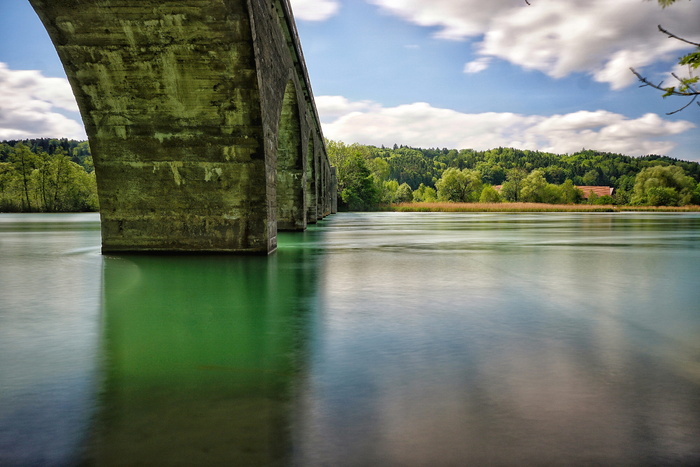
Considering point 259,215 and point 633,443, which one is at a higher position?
point 259,215

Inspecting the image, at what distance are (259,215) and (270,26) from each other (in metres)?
3.67

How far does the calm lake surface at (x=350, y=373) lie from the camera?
209 cm

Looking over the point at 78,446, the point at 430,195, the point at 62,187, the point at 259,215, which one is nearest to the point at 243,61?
the point at 259,215

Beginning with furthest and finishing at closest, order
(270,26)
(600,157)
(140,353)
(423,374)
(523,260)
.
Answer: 1. (600,157)
2. (270,26)
3. (523,260)
4. (140,353)
5. (423,374)

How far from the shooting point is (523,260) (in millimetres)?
9266

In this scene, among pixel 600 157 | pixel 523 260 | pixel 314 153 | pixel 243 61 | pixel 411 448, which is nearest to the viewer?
pixel 411 448

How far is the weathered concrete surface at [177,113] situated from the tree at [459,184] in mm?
72722

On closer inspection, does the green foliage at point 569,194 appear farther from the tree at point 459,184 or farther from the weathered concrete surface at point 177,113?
the weathered concrete surface at point 177,113

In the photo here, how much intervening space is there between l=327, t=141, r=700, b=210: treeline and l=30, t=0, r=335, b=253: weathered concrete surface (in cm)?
Answer: 5904

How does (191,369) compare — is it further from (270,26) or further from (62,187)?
(62,187)

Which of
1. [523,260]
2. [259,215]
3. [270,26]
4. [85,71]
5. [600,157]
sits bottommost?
[523,260]

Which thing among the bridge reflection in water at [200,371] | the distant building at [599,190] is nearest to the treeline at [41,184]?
the bridge reflection in water at [200,371]

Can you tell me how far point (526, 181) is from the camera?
274 ft

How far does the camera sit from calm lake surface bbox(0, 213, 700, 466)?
209cm
